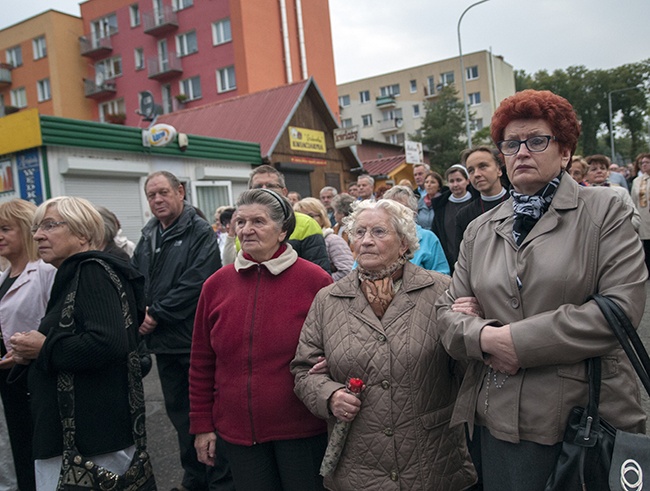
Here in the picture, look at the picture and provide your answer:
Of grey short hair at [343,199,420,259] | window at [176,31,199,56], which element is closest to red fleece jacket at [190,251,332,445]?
grey short hair at [343,199,420,259]

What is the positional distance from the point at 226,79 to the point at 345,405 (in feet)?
86.6

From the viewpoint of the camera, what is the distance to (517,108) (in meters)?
1.91

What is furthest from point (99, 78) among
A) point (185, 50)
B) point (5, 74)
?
point (5, 74)

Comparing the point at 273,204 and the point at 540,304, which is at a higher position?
the point at 273,204

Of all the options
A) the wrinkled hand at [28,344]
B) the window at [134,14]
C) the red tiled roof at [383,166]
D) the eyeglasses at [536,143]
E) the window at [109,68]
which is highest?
the window at [134,14]

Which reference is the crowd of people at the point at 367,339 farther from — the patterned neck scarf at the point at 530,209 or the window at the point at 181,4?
the window at the point at 181,4

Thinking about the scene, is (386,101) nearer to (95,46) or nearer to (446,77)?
(446,77)

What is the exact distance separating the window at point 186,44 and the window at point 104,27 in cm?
542

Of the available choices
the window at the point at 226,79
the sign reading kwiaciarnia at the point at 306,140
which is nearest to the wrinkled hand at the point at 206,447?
the sign reading kwiaciarnia at the point at 306,140

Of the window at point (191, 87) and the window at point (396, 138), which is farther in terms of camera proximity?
the window at point (396, 138)

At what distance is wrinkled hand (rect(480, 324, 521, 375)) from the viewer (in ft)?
5.70

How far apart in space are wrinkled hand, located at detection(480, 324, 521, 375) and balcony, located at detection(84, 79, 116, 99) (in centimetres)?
3308

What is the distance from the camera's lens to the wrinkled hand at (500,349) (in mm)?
1738

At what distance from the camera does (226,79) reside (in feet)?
86.1
